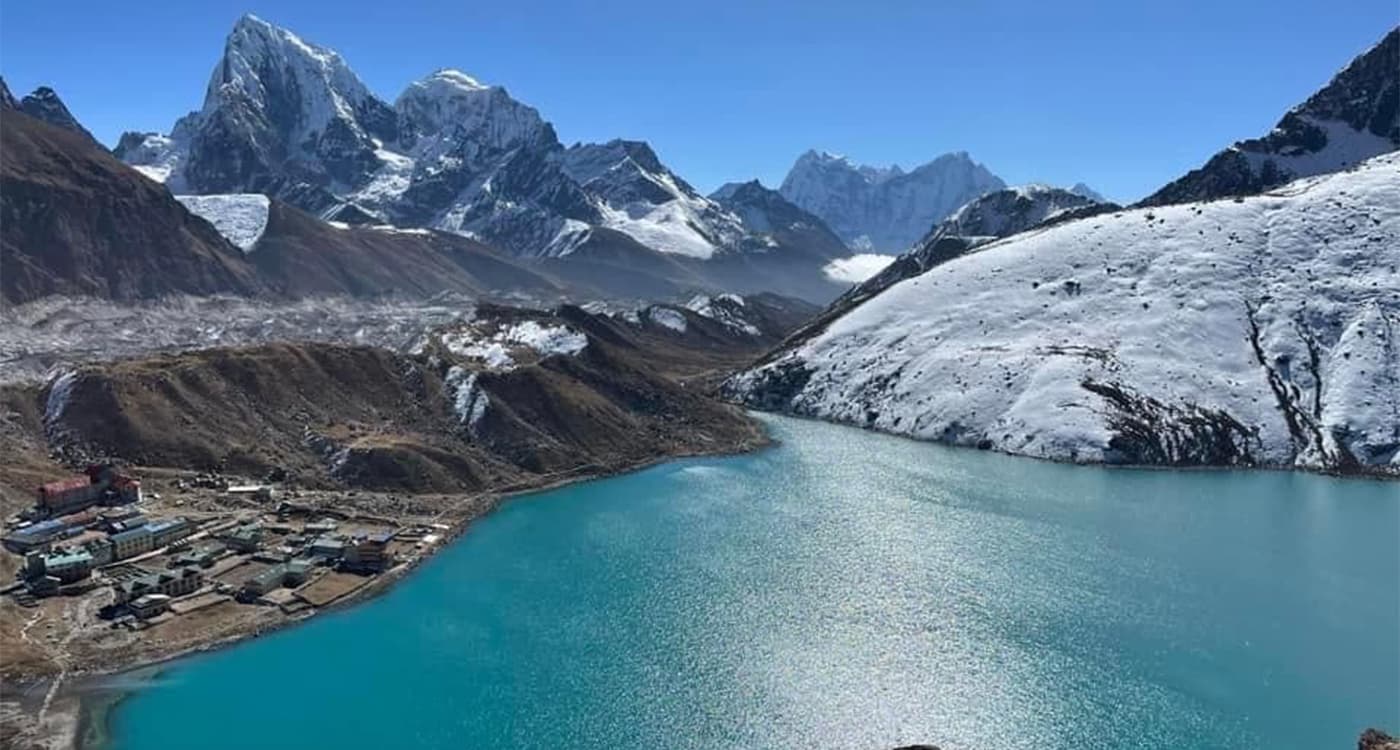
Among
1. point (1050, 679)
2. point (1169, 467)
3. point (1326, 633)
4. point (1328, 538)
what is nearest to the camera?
point (1050, 679)

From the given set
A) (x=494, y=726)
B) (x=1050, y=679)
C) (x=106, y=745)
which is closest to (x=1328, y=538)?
(x=1050, y=679)

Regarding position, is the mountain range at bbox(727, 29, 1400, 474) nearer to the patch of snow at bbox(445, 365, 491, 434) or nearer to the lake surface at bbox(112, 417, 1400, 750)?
the lake surface at bbox(112, 417, 1400, 750)

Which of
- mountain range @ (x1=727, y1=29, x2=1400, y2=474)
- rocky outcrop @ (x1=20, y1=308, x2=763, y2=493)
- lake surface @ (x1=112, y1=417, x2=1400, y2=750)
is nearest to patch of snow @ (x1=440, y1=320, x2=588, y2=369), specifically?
rocky outcrop @ (x1=20, y1=308, x2=763, y2=493)

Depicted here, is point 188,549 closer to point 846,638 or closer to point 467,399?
point 467,399

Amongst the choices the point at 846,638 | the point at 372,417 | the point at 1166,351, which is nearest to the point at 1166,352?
the point at 1166,351

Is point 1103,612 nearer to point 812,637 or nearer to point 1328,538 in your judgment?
point 812,637

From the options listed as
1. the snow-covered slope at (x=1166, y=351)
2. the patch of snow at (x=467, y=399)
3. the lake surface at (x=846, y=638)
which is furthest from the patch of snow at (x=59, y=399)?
the snow-covered slope at (x=1166, y=351)
